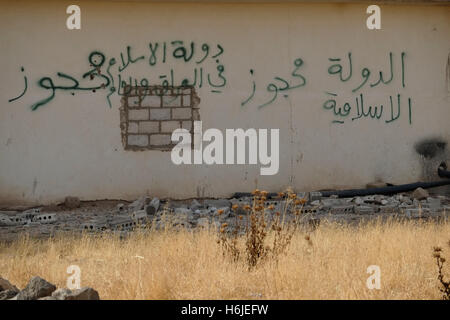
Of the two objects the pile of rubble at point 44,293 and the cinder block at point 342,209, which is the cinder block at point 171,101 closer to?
the cinder block at point 342,209

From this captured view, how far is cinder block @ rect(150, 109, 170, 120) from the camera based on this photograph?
29.2 ft

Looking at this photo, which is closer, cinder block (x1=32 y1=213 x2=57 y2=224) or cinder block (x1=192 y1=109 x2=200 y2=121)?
cinder block (x1=32 y1=213 x2=57 y2=224)

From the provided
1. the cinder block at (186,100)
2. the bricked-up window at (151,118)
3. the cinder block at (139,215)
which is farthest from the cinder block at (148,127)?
the cinder block at (139,215)

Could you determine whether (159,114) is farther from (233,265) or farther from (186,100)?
(233,265)

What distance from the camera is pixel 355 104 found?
30.0 ft

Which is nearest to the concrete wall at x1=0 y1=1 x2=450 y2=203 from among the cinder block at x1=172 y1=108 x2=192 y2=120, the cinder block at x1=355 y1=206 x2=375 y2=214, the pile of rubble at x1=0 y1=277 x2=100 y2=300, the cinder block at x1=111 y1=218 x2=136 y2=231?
the cinder block at x1=172 y1=108 x2=192 y2=120

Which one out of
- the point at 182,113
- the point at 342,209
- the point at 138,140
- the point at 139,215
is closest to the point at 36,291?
the point at 139,215

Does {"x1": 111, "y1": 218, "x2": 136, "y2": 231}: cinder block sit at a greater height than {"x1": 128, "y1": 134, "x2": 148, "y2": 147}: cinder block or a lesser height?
lesser

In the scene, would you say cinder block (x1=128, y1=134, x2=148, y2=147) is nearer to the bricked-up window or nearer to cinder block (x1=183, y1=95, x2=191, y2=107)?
the bricked-up window

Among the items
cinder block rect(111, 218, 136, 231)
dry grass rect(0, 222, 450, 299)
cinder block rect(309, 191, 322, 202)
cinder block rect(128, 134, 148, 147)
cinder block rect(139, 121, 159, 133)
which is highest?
cinder block rect(139, 121, 159, 133)

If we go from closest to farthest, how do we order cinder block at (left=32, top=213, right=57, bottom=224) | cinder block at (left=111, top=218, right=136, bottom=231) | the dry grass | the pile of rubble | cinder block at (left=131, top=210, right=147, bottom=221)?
1. the pile of rubble
2. the dry grass
3. cinder block at (left=111, top=218, right=136, bottom=231)
4. cinder block at (left=131, top=210, right=147, bottom=221)
5. cinder block at (left=32, top=213, right=57, bottom=224)

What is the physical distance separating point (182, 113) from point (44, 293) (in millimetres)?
5419
